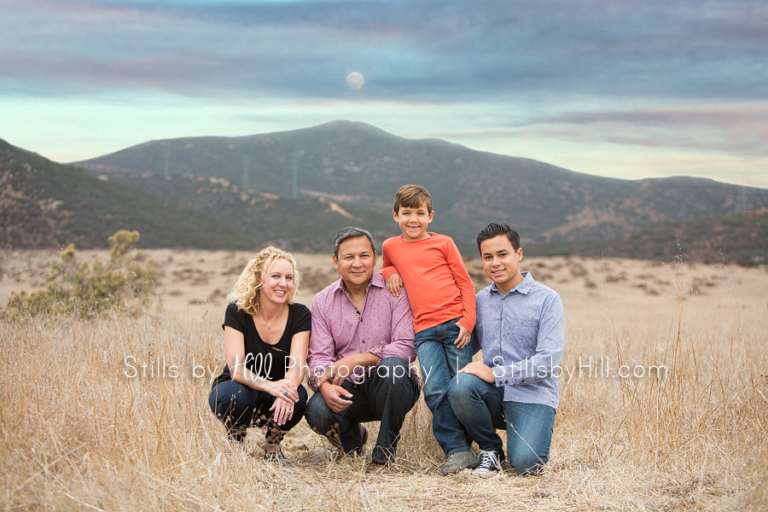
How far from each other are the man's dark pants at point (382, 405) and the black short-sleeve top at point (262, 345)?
0.37m

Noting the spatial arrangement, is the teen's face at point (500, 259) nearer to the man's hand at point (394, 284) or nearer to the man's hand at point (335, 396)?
the man's hand at point (394, 284)

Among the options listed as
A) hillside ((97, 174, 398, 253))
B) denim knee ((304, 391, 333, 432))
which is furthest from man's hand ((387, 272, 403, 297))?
hillside ((97, 174, 398, 253))

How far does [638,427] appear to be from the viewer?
3.96 meters

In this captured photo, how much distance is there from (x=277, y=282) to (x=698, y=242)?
1614 inches

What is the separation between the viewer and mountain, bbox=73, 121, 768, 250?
82000 millimetres

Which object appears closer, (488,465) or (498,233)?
(488,465)

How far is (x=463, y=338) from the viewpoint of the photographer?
12.9 feet

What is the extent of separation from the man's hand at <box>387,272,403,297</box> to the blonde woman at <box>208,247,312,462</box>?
24.9 inches

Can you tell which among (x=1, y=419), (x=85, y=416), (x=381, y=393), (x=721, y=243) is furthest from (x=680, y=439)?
(x=721, y=243)

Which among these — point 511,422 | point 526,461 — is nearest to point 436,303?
point 511,422

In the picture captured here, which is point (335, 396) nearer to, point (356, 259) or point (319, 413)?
point (319, 413)

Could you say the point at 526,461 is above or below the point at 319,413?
below

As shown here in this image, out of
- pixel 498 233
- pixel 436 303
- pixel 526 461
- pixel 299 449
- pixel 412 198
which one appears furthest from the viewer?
pixel 299 449

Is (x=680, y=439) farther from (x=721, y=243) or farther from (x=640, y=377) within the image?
(x=721, y=243)
